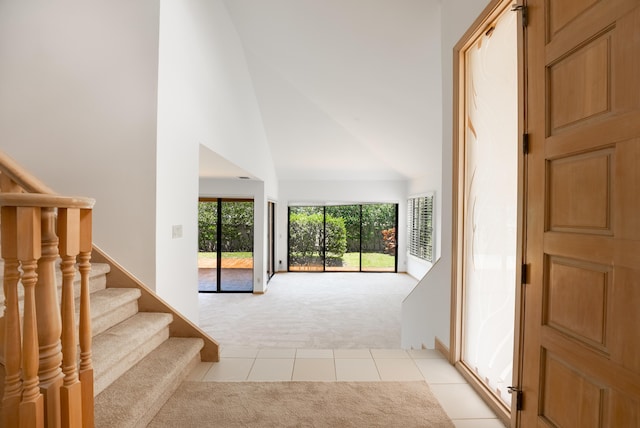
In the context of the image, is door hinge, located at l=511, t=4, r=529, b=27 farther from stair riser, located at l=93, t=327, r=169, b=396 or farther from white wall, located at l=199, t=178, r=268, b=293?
white wall, located at l=199, t=178, r=268, b=293

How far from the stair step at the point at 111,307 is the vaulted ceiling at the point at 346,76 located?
3143 mm

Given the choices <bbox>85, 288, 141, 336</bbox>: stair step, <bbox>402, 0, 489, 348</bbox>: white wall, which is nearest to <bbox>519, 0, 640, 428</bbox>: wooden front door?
<bbox>402, 0, 489, 348</bbox>: white wall

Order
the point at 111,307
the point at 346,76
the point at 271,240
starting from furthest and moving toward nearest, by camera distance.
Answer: the point at 271,240 < the point at 346,76 < the point at 111,307

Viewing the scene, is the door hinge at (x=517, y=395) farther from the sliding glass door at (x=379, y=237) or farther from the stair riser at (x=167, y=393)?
the sliding glass door at (x=379, y=237)

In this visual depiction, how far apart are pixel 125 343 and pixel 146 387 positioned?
29cm

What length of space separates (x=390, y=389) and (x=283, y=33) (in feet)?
13.5

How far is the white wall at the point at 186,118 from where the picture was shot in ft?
9.02

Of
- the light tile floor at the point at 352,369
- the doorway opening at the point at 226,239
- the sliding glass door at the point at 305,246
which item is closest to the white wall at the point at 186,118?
the light tile floor at the point at 352,369

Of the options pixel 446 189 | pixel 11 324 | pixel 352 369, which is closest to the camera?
pixel 11 324

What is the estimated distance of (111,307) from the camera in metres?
2.21

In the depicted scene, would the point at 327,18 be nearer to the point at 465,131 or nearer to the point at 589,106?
the point at 465,131

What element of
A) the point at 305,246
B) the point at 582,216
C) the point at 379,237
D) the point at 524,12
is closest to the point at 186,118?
the point at 524,12

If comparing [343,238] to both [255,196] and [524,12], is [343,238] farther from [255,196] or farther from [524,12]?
[524,12]

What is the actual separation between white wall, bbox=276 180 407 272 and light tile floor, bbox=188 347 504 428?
6.88 metres
